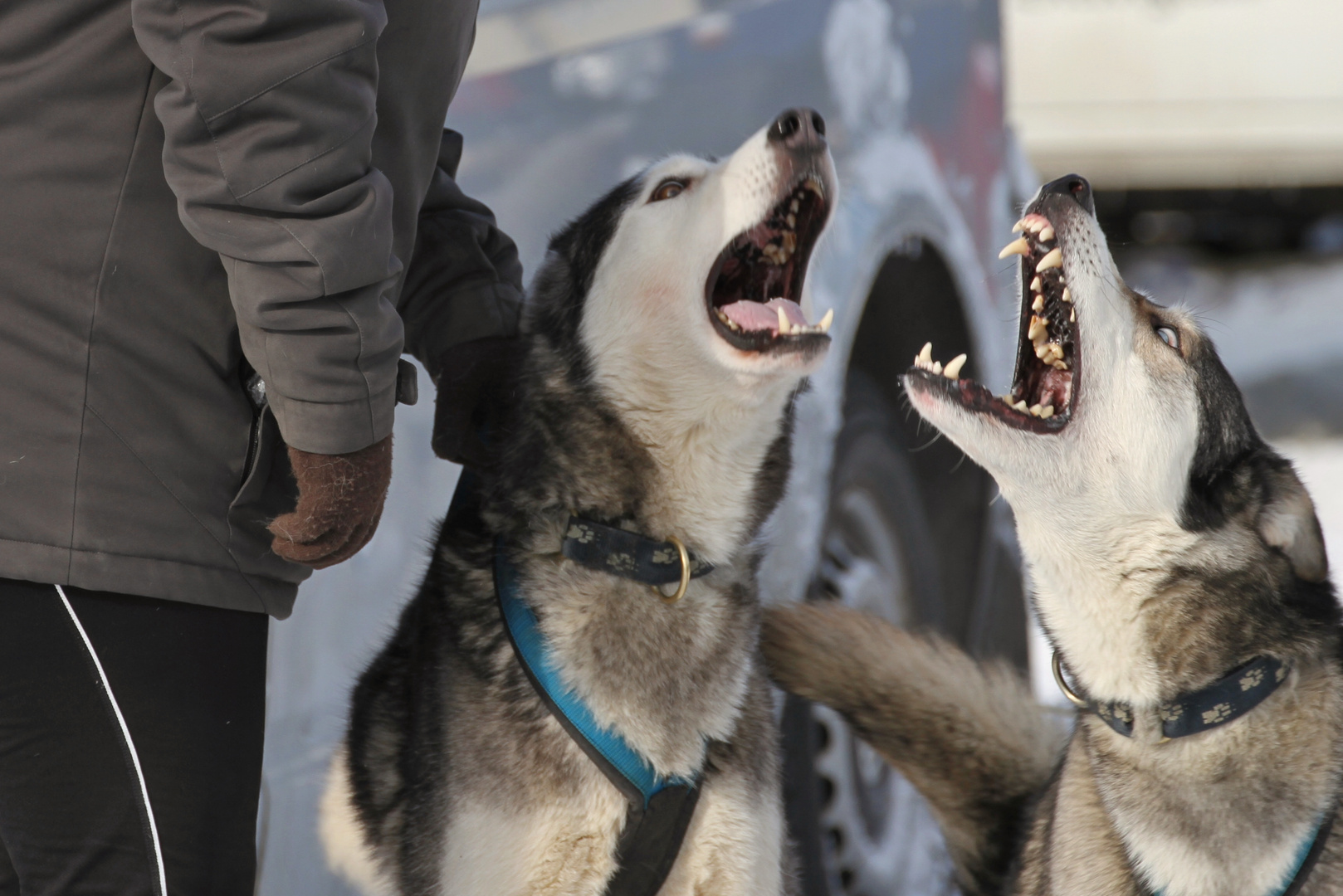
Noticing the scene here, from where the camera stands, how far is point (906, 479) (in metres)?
3.37

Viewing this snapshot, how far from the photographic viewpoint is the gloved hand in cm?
206

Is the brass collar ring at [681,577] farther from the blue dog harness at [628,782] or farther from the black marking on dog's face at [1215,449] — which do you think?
the black marking on dog's face at [1215,449]

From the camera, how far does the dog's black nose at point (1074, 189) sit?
205 centimetres

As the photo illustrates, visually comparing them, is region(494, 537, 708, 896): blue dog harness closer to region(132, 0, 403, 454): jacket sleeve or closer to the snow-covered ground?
region(132, 0, 403, 454): jacket sleeve

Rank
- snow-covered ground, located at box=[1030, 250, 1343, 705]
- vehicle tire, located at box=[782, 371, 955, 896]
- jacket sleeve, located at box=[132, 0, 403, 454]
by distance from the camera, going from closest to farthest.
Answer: jacket sleeve, located at box=[132, 0, 403, 454]
vehicle tire, located at box=[782, 371, 955, 896]
snow-covered ground, located at box=[1030, 250, 1343, 705]

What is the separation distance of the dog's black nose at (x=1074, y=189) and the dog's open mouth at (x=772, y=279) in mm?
366

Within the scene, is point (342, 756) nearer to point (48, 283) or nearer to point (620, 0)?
point (48, 283)

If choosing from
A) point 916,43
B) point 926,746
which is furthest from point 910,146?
point 926,746

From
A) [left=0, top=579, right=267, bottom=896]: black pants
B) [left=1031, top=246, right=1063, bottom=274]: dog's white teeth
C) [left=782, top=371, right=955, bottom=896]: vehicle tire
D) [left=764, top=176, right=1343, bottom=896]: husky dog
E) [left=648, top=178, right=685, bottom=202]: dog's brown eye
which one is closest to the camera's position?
[left=0, top=579, right=267, bottom=896]: black pants

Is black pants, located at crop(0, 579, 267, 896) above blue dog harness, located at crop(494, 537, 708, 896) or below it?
above

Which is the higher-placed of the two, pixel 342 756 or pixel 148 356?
pixel 148 356

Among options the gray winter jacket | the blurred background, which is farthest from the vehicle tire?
the gray winter jacket

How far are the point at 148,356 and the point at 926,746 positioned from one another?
1581 millimetres

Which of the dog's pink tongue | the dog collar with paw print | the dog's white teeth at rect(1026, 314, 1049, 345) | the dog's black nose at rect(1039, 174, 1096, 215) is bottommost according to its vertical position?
the dog collar with paw print
